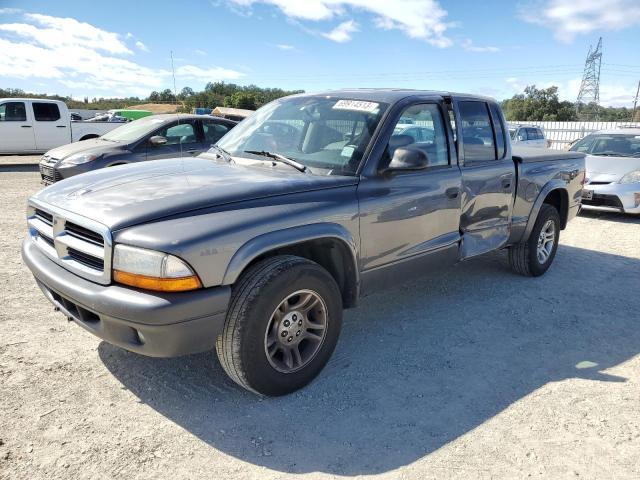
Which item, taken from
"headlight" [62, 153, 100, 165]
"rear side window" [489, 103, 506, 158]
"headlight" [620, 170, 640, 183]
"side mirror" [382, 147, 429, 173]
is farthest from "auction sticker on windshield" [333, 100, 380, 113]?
"headlight" [620, 170, 640, 183]

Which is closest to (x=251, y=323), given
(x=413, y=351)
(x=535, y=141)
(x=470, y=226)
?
(x=413, y=351)

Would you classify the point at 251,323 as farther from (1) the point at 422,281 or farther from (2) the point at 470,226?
(1) the point at 422,281

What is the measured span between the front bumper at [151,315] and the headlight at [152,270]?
0.04m

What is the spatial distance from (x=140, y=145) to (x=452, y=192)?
21.2ft

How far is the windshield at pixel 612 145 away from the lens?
9.55m

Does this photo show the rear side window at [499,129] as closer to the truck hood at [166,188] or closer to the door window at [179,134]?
the truck hood at [166,188]

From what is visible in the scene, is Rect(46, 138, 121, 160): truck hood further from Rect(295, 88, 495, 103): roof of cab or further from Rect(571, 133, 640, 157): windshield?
Rect(571, 133, 640, 157): windshield

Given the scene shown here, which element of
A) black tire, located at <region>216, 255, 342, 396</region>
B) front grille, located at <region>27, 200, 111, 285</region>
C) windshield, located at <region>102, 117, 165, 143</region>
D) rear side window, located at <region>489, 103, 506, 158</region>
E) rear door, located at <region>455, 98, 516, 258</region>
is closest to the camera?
front grille, located at <region>27, 200, 111, 285</region>

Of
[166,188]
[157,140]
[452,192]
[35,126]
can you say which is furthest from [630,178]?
[35,126]

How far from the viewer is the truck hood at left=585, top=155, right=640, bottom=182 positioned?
870 centimetres

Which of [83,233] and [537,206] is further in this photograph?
[537,206]

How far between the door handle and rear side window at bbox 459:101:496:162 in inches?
14.1

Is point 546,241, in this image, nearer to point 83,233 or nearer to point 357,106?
point 357,106

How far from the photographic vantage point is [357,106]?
377 cm
